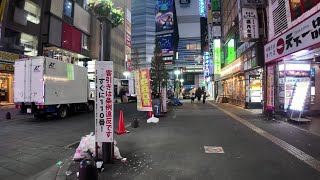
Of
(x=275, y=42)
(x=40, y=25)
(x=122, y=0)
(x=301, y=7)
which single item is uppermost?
(x=122, y=0)

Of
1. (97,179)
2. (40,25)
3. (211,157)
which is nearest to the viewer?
(97,179)

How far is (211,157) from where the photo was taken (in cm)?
666

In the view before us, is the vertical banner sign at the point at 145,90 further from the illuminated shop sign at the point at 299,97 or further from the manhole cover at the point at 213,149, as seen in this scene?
the manhole cover at the point at 213,149

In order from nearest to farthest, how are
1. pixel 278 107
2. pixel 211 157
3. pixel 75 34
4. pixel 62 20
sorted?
pixel 211 157 < pixel 278 107 < pixel 62 20 < pixel 75 34

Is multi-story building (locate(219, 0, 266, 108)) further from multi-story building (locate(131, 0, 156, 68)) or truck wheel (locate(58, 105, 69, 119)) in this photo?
multi-story building (locate(131, 0, 156, 68))

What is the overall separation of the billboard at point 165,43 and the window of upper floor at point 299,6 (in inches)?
1780

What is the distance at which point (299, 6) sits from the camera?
11.8m

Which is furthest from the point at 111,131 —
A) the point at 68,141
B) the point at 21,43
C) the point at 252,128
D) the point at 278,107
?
the point at 21,43

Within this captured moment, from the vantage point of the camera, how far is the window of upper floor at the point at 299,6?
35.0ft

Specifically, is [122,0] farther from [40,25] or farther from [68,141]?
[68,141]

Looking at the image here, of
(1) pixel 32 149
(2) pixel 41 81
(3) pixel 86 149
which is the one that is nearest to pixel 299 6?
(3) pixel 86 149

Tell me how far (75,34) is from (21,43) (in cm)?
875

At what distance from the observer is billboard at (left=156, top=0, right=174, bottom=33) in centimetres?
5547

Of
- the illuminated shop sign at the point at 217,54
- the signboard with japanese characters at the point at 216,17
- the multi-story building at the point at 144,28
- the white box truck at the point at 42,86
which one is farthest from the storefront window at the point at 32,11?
the multi-story building at the point at 144,28
